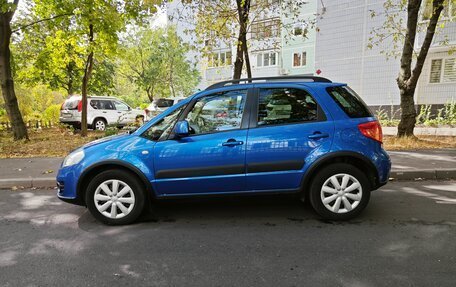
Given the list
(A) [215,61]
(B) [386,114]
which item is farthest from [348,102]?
(B) [386,114]

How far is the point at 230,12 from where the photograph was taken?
10242mm

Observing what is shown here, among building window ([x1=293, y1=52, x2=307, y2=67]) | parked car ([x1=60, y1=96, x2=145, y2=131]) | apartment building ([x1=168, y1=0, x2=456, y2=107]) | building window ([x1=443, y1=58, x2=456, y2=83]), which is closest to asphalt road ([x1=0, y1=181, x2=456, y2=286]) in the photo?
parked car ([x1=60, y1=96, x2=145, y2=131])

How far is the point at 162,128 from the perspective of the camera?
408 centimetres

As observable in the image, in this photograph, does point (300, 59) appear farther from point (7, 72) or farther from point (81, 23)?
point (7, 72)

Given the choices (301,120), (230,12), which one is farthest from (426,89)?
(301,120)

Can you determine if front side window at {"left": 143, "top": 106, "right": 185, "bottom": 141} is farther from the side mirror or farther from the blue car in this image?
the side mirror

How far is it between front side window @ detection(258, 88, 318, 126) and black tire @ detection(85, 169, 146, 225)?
1742mm

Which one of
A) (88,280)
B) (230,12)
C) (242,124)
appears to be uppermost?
(230,12)

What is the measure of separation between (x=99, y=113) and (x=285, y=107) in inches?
526

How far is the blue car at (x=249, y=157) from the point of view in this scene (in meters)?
3.88

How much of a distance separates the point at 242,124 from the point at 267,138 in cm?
36

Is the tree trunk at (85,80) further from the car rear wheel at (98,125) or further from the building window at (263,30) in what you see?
the building window at (263,30)

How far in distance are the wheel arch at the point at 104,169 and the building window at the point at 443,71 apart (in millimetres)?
17922

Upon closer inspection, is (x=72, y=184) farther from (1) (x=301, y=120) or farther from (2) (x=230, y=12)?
(2) (x=230, y=12)
